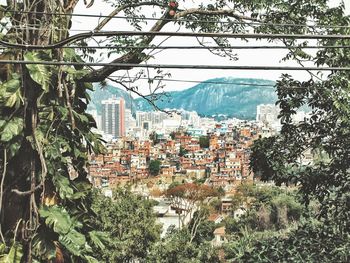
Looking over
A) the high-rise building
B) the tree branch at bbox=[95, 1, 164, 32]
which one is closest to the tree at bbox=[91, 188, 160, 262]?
the tree branch at bbox=[95, 1, 164, 32]

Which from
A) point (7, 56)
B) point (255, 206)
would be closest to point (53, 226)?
point (7, 56)

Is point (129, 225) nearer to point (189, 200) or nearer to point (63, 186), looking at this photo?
point (63, 186)

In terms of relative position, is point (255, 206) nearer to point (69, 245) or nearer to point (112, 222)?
point (112, 222)

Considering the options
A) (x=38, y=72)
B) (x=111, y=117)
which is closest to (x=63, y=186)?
(x=38, y=72)

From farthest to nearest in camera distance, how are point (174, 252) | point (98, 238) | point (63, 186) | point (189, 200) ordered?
point (189, 200) < point (174, 252) < point (98, 238) < point (63, 186)

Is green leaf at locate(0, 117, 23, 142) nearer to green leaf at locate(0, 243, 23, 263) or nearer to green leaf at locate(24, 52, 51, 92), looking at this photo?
green leaf at locate(24, 52, 51, 92)

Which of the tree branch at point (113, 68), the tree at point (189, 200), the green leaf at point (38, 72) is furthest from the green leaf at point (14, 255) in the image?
the tree at point (189, 200)
